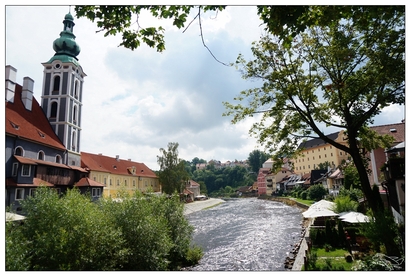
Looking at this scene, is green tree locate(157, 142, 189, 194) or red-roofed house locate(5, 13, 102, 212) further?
green tree locate(157, 142, 189, 194)

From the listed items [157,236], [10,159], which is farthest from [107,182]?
[157,236]

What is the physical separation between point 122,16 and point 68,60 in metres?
13.9

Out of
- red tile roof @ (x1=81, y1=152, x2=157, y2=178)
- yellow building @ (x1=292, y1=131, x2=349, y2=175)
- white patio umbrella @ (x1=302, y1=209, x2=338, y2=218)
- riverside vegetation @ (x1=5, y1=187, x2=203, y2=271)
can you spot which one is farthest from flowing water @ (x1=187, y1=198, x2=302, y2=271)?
yellow building @ (x1=292, y1=131, x2=349, y2=175)

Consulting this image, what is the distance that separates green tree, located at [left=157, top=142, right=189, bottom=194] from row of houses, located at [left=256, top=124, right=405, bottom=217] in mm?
9859

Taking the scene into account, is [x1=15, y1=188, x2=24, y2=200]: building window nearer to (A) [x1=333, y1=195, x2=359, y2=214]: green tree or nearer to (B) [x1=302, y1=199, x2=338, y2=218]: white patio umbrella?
(B) [x1=302, y1=199, x2=338, y2=218]: white patio umbrella

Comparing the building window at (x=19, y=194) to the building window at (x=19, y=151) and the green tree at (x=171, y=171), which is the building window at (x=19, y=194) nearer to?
the building window at (x=19, y=151)

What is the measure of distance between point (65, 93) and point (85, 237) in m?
12.8

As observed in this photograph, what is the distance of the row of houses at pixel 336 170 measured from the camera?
7.04 metres

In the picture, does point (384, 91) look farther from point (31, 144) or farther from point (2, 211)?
point (31, 144)

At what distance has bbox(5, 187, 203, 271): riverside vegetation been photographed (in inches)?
251

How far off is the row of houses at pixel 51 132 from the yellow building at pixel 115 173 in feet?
Result: 0.78

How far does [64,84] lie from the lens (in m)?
17.9

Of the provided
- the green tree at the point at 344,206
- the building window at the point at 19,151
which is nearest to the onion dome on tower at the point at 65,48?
the building window at the point at 19,151

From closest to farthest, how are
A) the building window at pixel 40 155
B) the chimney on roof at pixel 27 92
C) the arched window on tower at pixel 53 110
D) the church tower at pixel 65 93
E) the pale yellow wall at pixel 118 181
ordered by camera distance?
the building window at pixel 40 155 → the chimney on roof at pixel 27 92 → the church tower at pixel 65 93 → the arched window on tower at pixel 53 110 → the pale yellow wall at pixel 118 181
